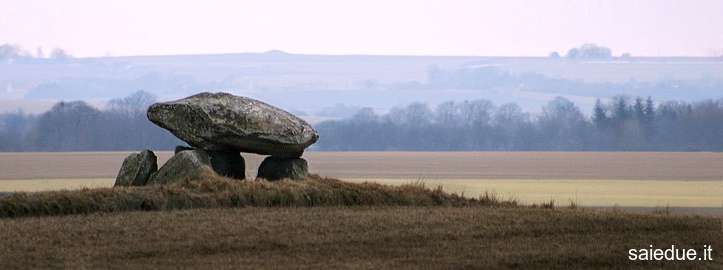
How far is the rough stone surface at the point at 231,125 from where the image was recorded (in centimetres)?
→ 3005

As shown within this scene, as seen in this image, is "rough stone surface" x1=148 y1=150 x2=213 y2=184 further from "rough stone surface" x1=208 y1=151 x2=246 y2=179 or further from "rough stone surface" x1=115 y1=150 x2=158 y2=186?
"rough stone surface" x1=208 y1=151 x2=246 y2=179

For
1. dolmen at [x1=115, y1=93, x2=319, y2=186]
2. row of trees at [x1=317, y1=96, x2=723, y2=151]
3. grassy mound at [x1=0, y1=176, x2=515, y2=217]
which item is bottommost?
grassy mound at [x1=0, y1=176, x2=515, y2=217]

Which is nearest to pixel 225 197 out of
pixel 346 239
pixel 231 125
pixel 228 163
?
pixel 231 125

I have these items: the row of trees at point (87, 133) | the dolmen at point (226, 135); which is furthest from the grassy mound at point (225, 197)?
the row of trees at point (87, 133)

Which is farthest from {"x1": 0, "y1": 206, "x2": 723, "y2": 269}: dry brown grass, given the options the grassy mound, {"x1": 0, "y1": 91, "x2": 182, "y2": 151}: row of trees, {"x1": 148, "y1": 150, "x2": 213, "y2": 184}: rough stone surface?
{"x1": 0, "y1": 91, "x2": 182, "y2": 151}: row of trees

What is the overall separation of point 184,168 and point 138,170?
1693mm

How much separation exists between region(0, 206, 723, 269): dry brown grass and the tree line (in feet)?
319

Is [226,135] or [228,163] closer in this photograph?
[226,135]

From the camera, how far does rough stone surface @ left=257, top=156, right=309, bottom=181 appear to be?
99.8ft

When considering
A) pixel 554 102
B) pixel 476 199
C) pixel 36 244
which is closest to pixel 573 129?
pixel 554 102

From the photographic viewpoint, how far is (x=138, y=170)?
30328 millimetres

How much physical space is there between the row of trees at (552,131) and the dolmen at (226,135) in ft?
325

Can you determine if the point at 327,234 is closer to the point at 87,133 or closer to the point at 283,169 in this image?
the point at 283,169

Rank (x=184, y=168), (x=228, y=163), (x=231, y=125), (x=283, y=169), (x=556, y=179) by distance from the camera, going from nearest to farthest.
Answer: (x=184, y=168)
(x=231, y=125)
(x=283, y=169)
(x=228, y=163)
(x=556, y=179)
